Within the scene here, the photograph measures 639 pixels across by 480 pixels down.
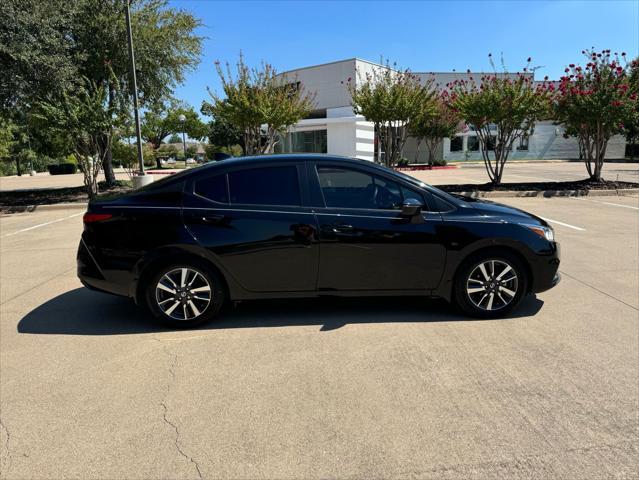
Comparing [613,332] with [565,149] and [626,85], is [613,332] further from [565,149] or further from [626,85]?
[565,149]

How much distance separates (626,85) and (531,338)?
14.2 metres

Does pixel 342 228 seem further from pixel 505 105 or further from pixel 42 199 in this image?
pixel 42 199

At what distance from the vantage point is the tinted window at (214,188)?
4320 millimetres

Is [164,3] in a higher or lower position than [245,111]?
higher

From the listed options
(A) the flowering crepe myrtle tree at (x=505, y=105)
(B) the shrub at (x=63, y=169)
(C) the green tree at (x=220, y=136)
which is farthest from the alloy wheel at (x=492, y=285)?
(C) the green tree at (x=220, y=136)

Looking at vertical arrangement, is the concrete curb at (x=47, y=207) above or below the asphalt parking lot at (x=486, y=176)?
below

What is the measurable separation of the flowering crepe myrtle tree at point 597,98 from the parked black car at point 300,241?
13.1 m

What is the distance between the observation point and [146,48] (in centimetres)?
1781

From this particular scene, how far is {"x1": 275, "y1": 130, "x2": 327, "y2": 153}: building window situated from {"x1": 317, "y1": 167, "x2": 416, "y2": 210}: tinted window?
3528 cm

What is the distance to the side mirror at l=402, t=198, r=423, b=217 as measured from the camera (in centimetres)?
418

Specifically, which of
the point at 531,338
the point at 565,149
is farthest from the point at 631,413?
the point at 565,149

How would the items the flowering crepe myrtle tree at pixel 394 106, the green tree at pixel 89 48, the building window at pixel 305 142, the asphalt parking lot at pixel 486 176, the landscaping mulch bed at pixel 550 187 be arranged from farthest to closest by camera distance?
the building window at pixel 305 142 → the asphalt parking lot at pixel 486 176 → the flowering crepe myrtle tree at pixel 394 106 → the landscaping mulch bed at pixel 550 187 → the green tree at pixel 89 48

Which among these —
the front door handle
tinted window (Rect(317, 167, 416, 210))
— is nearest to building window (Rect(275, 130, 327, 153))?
tinted window (Rect(317, 167, 416, 210))

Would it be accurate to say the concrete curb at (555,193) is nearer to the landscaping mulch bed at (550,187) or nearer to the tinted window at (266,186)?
the landscaping mulch bed at (550,187)
